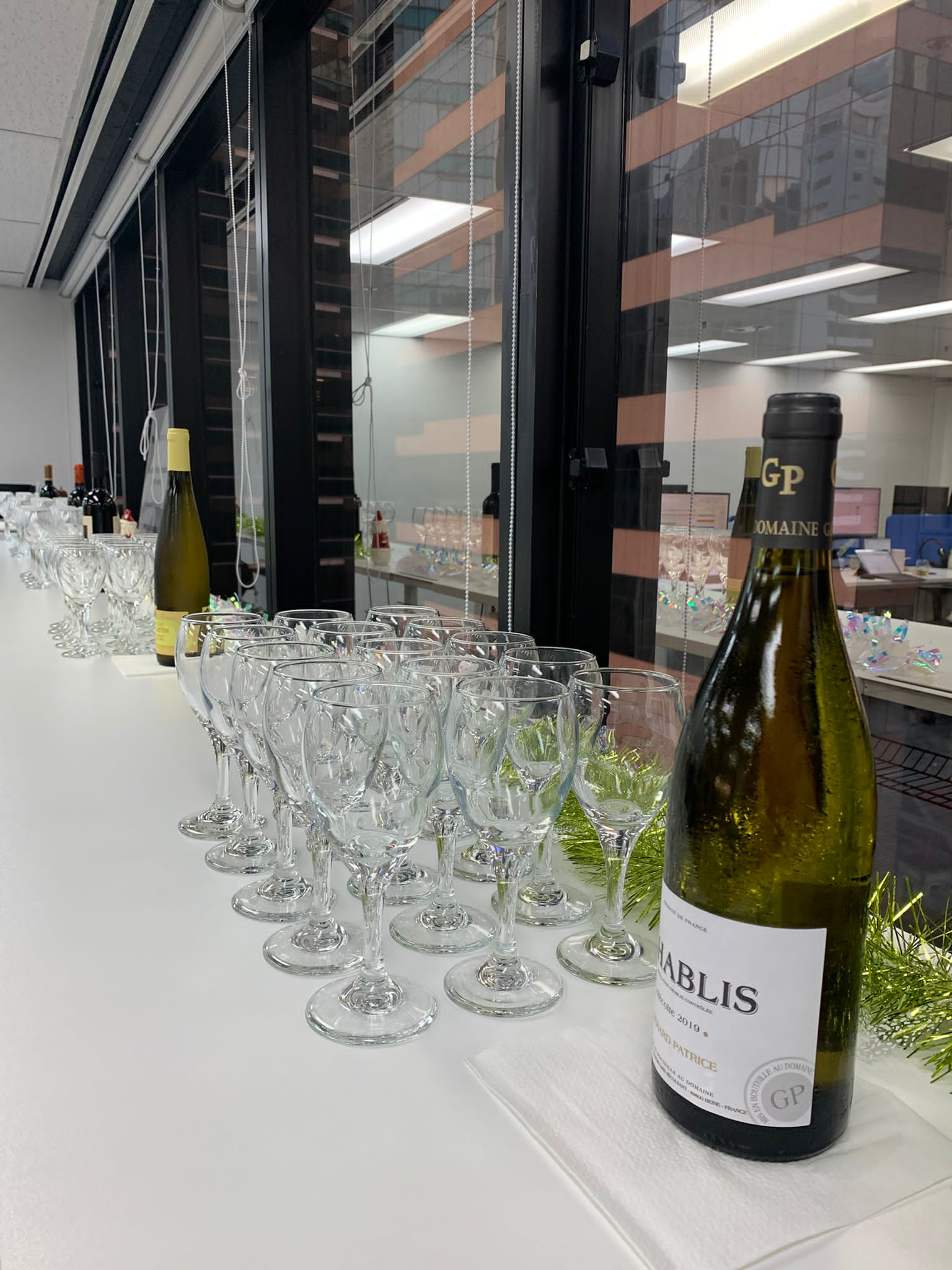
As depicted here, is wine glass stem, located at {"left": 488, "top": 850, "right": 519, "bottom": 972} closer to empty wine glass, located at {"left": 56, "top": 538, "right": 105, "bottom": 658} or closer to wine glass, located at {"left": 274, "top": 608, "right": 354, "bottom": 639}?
wine glass, located at {"left": 274, "top": 608, "right": 354, "bottom": 639}

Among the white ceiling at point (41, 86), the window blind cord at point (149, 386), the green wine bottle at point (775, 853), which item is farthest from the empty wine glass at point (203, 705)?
the window blind cord at point (149, 386)

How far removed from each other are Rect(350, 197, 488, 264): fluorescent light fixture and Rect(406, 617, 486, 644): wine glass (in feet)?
2.92

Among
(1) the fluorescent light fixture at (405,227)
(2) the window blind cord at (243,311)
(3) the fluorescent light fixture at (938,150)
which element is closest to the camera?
(3) the fluorescent light fixture at (938,150)

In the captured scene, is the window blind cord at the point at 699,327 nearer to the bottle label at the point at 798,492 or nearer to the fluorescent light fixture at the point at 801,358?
the fluorescent light fixture at the point at 801,358

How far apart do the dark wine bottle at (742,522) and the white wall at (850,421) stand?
0.03ft

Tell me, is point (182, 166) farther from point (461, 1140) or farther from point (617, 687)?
point (461, 1140)

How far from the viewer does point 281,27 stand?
1.85 meters

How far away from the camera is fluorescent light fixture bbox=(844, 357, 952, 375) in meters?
0.98

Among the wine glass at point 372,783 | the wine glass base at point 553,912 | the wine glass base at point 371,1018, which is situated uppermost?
the wine glass at point 372,783

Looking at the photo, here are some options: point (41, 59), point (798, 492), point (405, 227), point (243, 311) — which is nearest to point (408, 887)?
point (798, 492)

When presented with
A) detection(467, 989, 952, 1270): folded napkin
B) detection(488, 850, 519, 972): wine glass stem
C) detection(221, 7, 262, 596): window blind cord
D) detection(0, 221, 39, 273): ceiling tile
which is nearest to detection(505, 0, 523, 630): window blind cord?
detection(488, 850, 519, 972): wine glass stem

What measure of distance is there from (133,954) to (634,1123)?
335mm

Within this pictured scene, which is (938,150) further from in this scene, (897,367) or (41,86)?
(41,86)

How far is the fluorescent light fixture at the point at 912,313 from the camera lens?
0.97m
